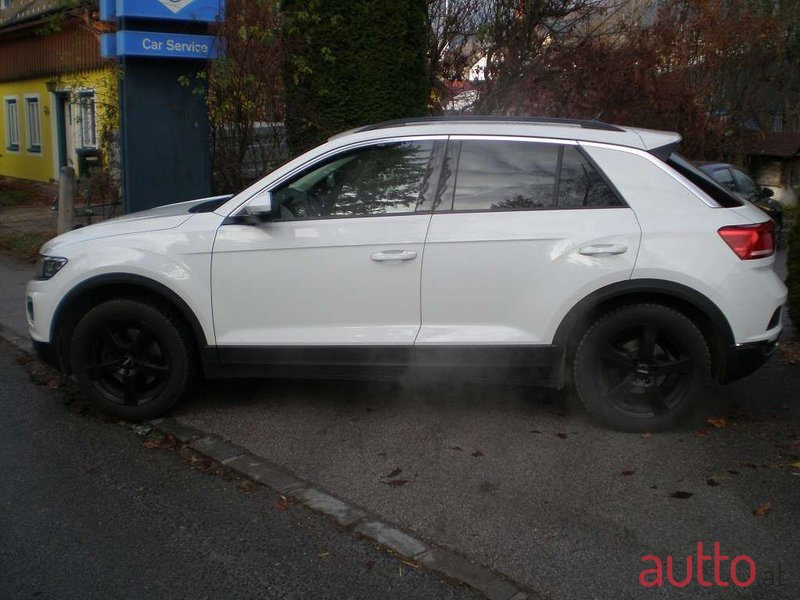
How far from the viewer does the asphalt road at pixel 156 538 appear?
3.89 m

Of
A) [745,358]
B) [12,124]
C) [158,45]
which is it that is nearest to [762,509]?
[745,358]

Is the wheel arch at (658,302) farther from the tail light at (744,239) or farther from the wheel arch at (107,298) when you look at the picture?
the wheel arch at (107,298)

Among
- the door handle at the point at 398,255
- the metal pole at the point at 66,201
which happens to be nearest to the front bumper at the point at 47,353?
the door handle at the point at 398,255

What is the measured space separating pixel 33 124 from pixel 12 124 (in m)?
2.30

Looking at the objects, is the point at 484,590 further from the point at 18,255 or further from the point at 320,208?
the point at 18,255

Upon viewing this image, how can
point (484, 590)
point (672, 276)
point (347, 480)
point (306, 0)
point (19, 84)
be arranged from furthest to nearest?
point (19, 84)
point (306, 0)
point (672, 276)
point (347, 480)
point (484, 590)

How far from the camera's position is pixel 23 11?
2603cm

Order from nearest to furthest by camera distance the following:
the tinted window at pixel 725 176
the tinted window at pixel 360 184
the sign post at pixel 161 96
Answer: the tinted window at pixel 360 184
the sign post at pixel 161 96
the tinted window at pixel 725 176

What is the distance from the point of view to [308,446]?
5480 millimetres

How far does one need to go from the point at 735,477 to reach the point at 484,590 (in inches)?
73.2

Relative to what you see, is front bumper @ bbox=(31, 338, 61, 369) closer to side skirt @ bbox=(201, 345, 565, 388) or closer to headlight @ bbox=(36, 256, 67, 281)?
headlight @ bbox=(36, 256, 67, 281)

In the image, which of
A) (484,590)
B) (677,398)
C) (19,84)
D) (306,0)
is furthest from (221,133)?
(19,84)

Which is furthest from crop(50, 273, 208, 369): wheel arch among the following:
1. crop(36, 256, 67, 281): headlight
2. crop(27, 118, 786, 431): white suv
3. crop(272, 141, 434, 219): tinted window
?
crop(272, 141, 434, 219): tinted window

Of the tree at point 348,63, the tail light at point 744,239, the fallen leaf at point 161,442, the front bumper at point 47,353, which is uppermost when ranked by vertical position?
the tree at point 348,63
